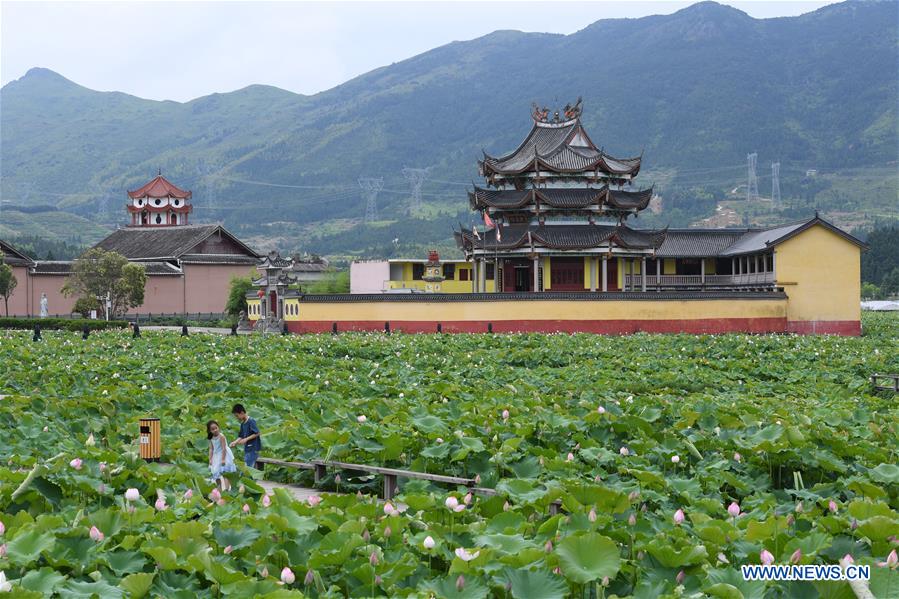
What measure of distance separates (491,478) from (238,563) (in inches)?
158

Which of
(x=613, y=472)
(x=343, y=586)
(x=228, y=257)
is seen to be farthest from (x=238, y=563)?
(x=228, y=257)

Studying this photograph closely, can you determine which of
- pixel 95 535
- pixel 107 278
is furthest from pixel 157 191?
pixel 95 535

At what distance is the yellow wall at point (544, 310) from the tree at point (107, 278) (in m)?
21.9

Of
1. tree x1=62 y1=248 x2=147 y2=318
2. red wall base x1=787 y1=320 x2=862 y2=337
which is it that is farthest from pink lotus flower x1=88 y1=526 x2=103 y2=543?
tree x1=62 y1=248 x2=147 y2=318

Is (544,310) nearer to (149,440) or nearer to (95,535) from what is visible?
(149,440)

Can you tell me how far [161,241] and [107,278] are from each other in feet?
65.3

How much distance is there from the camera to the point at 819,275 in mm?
50719

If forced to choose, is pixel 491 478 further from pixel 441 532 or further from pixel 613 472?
pixel 441 532

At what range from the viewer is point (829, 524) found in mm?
7578

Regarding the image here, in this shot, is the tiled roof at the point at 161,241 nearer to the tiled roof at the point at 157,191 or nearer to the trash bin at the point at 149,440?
the tiled roof at the point at 157,191

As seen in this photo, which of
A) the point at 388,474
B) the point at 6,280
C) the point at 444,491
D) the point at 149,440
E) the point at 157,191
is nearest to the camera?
the point at 444,491

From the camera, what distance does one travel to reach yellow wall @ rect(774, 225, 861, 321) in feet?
165

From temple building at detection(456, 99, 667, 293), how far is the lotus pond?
30.0m

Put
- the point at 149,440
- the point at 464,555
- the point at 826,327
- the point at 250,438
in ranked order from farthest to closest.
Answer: the point at 826,327 → the point at 250,438 → the point at 149,440 → the point at 464,555
